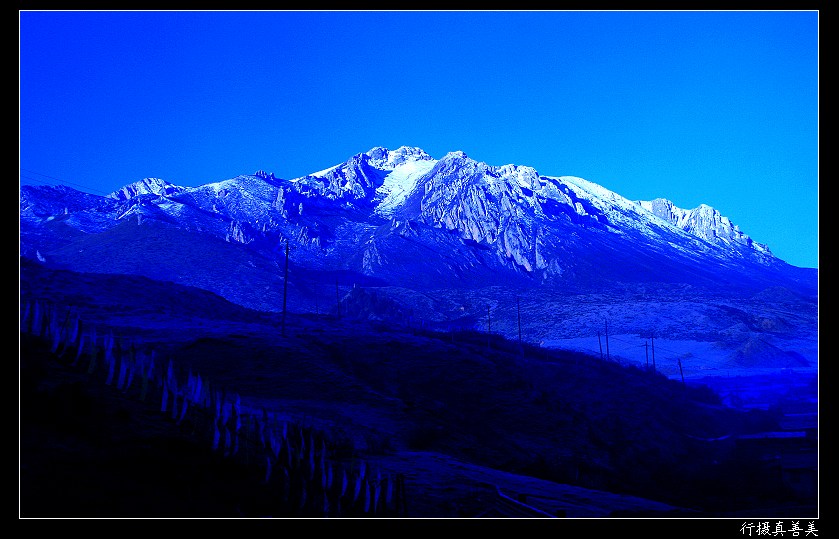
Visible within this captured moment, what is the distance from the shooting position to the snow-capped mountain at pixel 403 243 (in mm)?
94000

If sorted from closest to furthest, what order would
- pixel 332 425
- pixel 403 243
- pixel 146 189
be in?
pixel 332 425 < pixel 403 243 < pixel 146 189

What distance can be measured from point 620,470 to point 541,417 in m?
3.16

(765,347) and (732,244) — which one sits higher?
(732,244)

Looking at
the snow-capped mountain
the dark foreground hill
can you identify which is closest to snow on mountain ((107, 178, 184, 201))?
the snow-capped mountain

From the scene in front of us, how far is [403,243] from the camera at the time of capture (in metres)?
137

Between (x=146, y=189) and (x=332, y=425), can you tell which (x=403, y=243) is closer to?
(x=146, y=189)

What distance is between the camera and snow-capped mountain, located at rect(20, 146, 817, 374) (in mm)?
94000

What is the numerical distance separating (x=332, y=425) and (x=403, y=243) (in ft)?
384

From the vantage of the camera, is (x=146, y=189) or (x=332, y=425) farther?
(x=146, y=189)

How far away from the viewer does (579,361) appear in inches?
1729

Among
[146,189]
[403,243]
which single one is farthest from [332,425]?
[146,189]

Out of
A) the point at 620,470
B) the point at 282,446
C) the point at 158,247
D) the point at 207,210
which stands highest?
the point at 207,210

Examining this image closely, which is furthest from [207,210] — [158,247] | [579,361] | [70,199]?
[579,361]

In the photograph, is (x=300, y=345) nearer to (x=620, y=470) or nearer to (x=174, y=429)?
(x=620, y=470)
